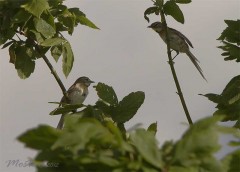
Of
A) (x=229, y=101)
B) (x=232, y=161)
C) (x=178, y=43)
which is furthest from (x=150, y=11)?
(x=178, y=43)

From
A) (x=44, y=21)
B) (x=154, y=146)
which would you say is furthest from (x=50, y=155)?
(x=44, y=21)

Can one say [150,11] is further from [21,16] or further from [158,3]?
[21,16]

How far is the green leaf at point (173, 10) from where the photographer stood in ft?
13.7

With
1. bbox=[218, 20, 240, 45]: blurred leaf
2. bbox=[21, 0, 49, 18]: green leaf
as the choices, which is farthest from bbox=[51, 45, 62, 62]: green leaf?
bbox=[218, 20, 240, 45]: blurred leaf

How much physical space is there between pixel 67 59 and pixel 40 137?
10.6ft

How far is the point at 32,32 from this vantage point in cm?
477

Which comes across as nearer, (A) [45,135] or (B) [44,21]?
(A) [45,135]

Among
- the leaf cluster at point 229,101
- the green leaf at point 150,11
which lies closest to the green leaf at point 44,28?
the green leaf at point 150,11

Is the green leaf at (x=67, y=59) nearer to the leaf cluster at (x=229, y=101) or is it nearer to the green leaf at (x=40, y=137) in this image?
→ the leaf cluster at (x=229, y=101)

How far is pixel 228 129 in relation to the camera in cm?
170

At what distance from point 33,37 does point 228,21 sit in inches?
70.3

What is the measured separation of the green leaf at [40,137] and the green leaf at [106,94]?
6.02 feet

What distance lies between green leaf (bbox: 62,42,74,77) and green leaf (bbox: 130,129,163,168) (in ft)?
10.4

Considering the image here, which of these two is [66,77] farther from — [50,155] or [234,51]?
[50,155]
